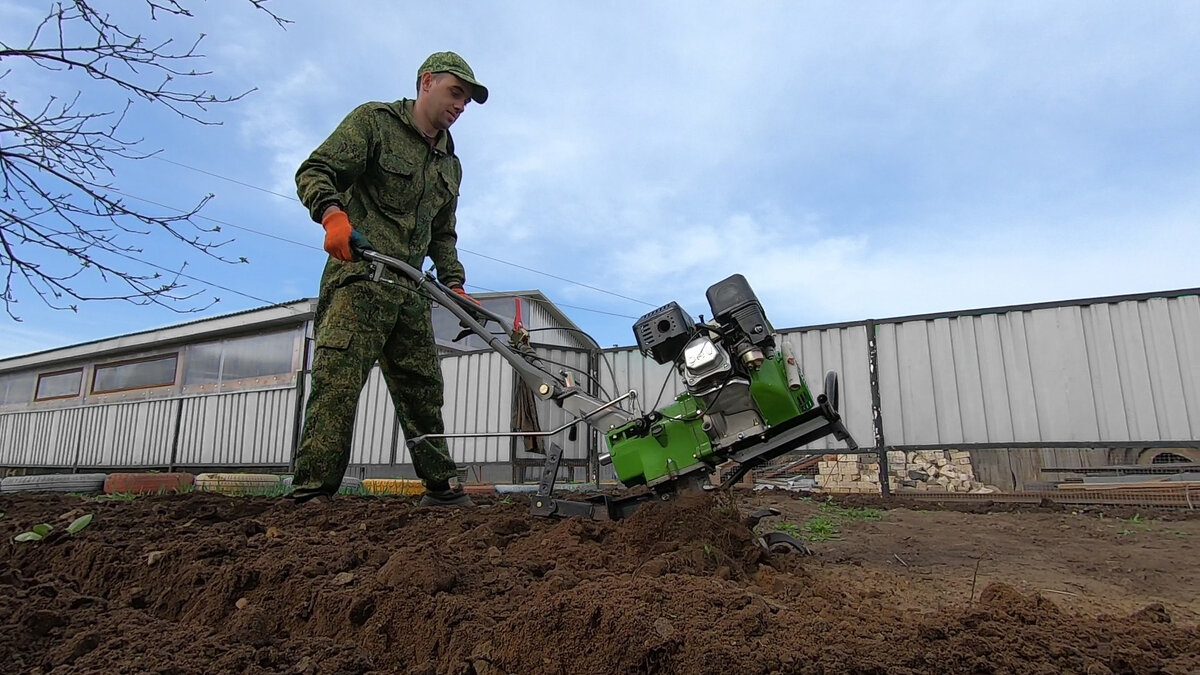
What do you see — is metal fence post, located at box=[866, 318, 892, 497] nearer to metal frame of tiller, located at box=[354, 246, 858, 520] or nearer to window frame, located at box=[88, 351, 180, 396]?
metal frame of tiller, located at box=[354, 246, 858, 520]

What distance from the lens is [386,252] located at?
149 inches

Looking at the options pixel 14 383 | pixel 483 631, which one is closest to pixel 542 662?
pixel 483 631

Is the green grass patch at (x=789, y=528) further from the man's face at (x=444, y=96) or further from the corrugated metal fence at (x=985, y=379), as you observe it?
the man's face at (x=444, y=96)

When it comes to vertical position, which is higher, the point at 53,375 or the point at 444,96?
the point at 53,375

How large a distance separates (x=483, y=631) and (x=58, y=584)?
151 centimetres

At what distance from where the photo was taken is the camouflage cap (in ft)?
12.1

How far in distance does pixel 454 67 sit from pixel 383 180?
2.33 feet

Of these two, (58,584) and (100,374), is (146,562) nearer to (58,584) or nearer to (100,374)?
(58,584)

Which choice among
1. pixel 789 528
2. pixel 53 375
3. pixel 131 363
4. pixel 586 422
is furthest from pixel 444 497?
pixel 53 375

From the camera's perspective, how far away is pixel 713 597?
155 centimetres

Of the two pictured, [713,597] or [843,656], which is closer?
[843,656]

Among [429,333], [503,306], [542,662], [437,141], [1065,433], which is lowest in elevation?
[542,662]

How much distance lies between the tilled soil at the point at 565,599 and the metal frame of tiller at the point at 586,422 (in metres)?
0.22

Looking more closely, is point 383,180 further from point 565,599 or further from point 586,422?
point 565,599
